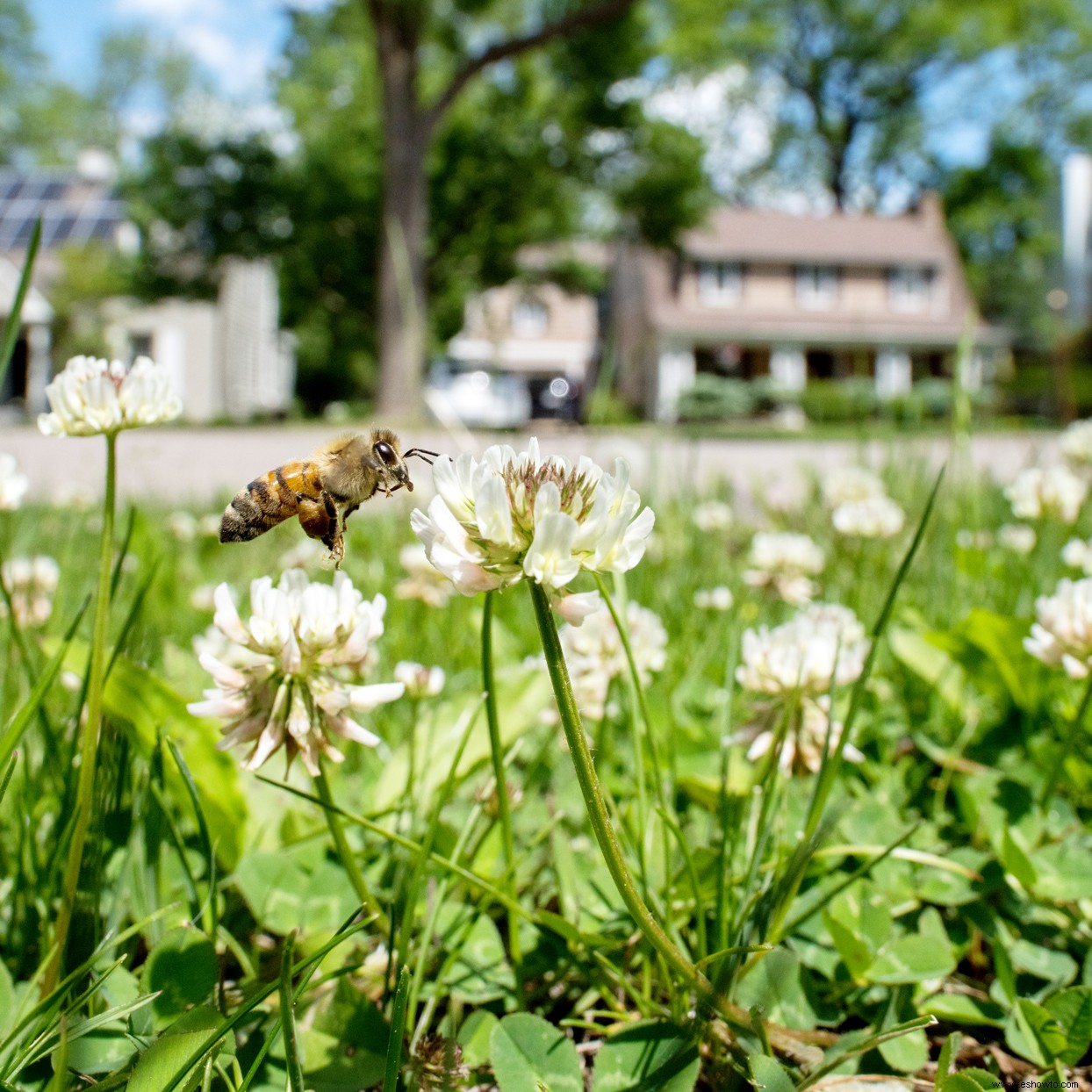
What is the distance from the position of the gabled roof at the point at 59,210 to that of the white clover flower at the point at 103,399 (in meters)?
26.9

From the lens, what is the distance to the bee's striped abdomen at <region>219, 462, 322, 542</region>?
0.91 meters

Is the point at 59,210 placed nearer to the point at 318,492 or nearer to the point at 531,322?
the point at 531,322

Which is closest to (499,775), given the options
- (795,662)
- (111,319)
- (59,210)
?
(795,662)

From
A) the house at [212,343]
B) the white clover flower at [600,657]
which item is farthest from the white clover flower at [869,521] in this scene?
the house at [212,343]

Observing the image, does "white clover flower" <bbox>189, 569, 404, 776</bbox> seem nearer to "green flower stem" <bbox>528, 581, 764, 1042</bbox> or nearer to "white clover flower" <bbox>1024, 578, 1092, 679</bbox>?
"green flower stem" <bbox>528, 581, 764, 1042</bbox>

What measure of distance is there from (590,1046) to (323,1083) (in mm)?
243

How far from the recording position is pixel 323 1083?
790 millimetres

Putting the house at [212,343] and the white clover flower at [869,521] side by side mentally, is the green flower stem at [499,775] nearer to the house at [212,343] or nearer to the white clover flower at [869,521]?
the white clover flower at [869,521]

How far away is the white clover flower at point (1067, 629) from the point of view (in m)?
1.05

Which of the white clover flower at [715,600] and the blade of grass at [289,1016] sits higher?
the white clover flower at [715,600]

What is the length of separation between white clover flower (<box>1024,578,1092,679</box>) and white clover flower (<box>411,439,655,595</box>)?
626 millimetres

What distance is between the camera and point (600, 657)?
1.25 meters

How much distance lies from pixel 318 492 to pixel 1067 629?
740 mm

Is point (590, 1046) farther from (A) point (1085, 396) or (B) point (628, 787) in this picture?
(A) point (1085, 396)
